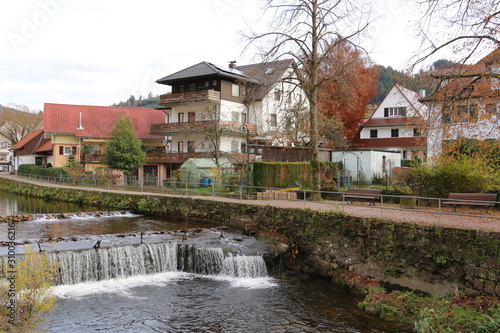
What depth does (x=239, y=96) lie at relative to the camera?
41.9m

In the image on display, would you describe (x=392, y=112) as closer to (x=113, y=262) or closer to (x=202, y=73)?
(x=202, y=73)

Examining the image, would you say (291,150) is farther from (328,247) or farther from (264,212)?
(328,247)

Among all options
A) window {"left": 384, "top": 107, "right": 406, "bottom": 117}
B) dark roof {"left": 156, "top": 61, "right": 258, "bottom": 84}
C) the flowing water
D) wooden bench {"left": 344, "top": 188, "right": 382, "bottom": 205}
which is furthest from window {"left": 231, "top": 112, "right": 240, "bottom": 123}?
wooden bench {"left": 344, "top": 188, "right": 382, "bottom": 205}

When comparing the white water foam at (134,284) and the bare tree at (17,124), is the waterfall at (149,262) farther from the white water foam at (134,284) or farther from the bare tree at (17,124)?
the bare tree at (17,124)

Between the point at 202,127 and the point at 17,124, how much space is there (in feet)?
183

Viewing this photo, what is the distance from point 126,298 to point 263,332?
189 inches

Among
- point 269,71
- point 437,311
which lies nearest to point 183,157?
point 269,71

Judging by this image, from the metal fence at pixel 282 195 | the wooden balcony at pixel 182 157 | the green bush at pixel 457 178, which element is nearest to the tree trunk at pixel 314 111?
the metal fence at pixel 282 195

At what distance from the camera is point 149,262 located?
1551cm

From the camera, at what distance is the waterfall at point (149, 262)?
1416cm

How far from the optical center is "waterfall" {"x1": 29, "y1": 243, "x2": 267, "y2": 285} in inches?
558

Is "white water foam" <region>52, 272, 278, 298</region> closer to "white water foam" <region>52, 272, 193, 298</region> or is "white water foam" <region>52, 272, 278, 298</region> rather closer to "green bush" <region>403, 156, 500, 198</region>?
"white water foam" <region>52, 272, 193, 298</region>

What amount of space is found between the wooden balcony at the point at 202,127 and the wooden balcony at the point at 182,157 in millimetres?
2317

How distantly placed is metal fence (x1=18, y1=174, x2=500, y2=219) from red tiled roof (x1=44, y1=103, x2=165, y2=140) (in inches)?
268
